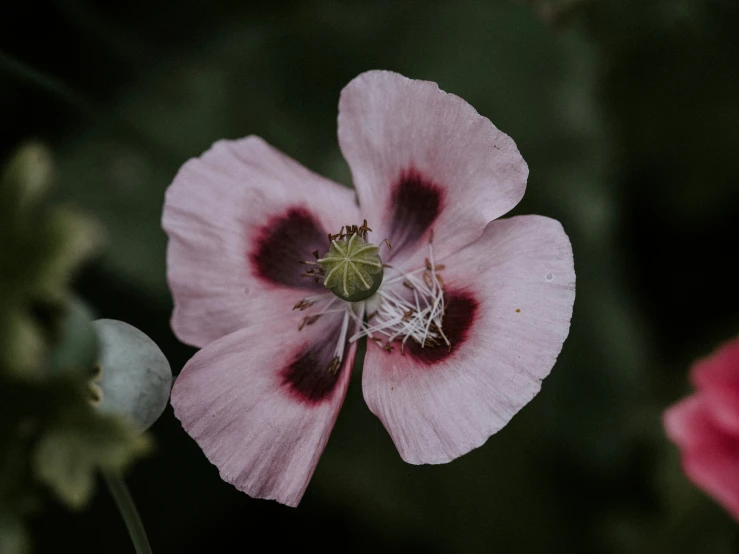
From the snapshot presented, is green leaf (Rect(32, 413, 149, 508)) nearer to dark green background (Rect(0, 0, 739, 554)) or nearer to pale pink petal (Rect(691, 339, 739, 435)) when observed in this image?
pale pink petal (Rect(691, 339, 739, 435))

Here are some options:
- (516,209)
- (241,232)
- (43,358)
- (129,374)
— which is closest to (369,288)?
(241,232)

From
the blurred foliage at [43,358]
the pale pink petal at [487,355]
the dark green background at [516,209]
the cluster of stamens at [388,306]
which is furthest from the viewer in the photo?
the dark green background at [516,209]

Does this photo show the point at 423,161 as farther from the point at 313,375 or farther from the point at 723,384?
the point at 723,384

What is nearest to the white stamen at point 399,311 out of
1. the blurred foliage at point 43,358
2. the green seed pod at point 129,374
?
the green seed pod at point 129,374

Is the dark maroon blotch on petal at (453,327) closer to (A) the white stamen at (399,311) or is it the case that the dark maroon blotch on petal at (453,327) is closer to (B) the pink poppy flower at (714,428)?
(A) the white stamen at (399,311)

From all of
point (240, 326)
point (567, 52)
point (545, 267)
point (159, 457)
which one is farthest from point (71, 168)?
point (545, 267)

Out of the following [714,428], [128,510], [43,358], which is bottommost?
[128,510]
